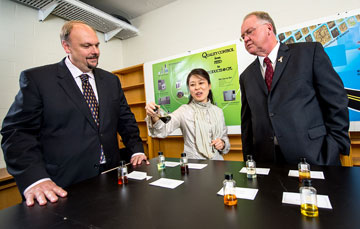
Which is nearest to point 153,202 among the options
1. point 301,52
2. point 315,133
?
point 315,133

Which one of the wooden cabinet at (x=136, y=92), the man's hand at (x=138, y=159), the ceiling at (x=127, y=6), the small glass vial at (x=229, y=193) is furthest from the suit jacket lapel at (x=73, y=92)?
the ceiling at (x=127, y=6)

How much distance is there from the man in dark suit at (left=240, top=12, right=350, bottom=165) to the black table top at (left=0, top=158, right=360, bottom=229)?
357mm

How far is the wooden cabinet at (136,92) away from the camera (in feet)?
14.2

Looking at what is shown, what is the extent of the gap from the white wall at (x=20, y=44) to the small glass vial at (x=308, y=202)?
12.4 ft

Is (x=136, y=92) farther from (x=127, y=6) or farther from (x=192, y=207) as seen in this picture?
(x=192, y=207)

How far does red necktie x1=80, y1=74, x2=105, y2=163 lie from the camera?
138 cm

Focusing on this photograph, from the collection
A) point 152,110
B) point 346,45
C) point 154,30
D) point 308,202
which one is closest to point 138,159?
point 152,110

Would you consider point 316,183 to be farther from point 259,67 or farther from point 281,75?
point 259,67

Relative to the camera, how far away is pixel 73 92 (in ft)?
4.40

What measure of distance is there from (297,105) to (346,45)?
75.7 inches

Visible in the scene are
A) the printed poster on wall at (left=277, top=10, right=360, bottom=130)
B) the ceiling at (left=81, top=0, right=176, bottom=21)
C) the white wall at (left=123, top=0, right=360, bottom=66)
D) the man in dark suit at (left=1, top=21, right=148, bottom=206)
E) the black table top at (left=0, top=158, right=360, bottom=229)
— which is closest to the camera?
the black table top at (left=0, top=158, right=360, bottom=229)

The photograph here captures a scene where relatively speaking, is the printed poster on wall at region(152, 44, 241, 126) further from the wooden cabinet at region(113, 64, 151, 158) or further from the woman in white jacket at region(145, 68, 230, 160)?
the woman in white jacket at region(145, 68, 230, 160)

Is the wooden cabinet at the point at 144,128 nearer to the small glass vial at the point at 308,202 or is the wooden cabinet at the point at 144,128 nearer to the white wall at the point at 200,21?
the white wall at the point at 200,21

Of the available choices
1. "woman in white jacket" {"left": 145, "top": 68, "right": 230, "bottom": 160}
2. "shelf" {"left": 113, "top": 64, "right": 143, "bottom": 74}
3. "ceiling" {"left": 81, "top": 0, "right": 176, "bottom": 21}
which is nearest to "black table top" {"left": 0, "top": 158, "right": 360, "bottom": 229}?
"woman in white jacket" {"left": 145, "top": 68, "right": 230, "bottom": 160}
